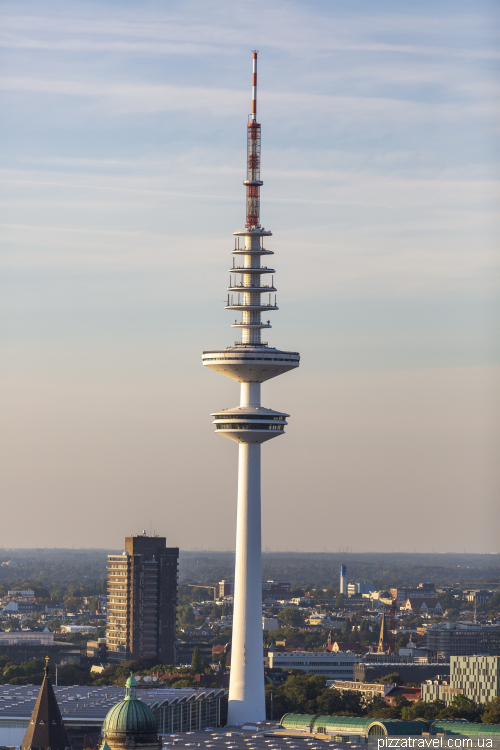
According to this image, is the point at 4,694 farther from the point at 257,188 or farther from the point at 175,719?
the point at 257,188

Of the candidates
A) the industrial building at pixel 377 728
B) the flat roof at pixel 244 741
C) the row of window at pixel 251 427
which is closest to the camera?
the flat roof at pixel 244 741

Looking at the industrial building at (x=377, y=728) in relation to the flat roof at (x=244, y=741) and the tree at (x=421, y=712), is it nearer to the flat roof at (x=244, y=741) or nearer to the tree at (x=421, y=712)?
the flat roof at (x=244, y=741)

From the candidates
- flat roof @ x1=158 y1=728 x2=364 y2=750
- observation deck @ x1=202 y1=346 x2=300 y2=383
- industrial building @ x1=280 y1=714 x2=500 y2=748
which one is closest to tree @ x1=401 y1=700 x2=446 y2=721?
industrial building @ x1=280 y1=714 x2=500 y2=748

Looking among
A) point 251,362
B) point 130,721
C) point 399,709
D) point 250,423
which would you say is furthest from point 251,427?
point 130,721

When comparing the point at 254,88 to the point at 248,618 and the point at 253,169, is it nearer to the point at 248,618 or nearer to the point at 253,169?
the point at 253,169

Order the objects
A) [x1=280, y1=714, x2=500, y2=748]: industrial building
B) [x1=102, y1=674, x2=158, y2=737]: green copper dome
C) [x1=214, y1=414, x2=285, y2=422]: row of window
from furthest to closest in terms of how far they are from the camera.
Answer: [x1=214, y1=414, x2=285, y2=422]: row of window, [x1=280, y1=714, x2=500, y2=748]: industrial building, [x1=102, y1=674, x2=158, y2=737]: green copper dome

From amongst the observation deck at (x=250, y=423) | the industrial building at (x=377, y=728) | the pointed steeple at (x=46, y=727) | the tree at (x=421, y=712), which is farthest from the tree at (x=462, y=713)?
the pointed steeple at (x=46, y=727)

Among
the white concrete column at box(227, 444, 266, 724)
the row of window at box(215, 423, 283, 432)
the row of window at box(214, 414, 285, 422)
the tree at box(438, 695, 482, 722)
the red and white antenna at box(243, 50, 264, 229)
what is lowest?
the tree at box(438, 695, 482, 722)

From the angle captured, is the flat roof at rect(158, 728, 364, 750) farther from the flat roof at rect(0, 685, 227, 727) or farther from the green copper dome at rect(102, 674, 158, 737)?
the green copper dome at rect(102, 674, 158, 737)
